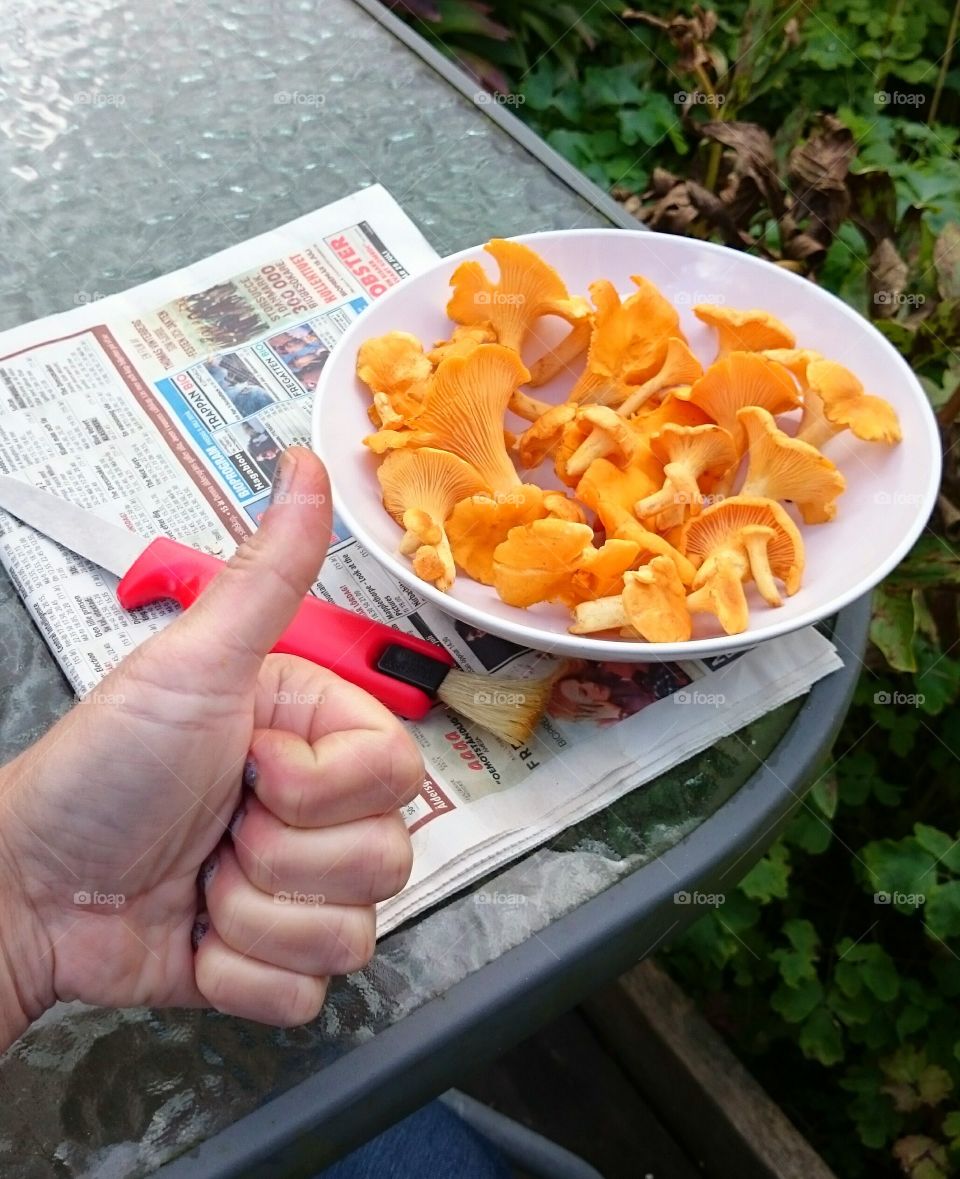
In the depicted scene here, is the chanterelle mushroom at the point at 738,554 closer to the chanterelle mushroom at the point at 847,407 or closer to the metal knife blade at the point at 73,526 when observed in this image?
the chanterelle mushroom at the point at 847,407

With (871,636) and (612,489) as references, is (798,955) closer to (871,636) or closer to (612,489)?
(871,636)

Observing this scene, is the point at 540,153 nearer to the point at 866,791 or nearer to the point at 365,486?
the point at 365,486

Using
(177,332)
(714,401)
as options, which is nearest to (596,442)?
(714,401)

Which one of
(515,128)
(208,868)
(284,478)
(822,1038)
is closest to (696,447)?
(284,478)

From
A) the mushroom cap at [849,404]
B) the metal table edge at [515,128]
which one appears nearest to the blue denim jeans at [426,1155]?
the mushroom cap at [849,404]

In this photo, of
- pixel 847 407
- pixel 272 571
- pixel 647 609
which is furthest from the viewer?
pixel 847 407

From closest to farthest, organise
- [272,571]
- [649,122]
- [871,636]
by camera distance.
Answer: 1. [272,571]
2. [871,636]
3. [649,122]
